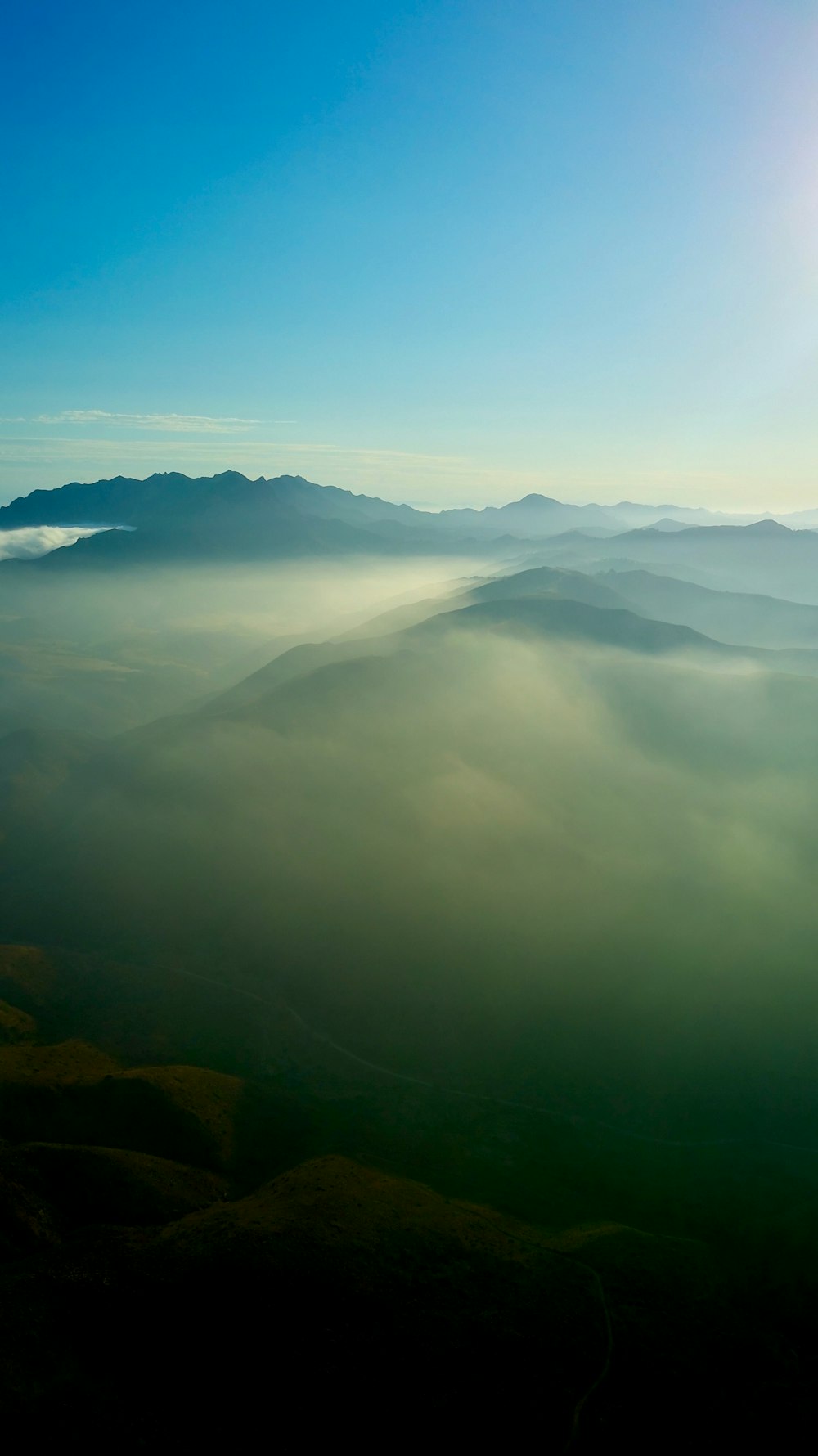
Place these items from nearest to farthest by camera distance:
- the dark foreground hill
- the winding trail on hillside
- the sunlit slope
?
the dark foreground hill
the winding trail on hillside
the sunlit slope

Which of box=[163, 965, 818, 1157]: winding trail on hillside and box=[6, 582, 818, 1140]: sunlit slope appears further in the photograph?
box=[6, 582, 818, 1140]: sunlit slope

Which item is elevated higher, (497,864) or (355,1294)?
(497,864)

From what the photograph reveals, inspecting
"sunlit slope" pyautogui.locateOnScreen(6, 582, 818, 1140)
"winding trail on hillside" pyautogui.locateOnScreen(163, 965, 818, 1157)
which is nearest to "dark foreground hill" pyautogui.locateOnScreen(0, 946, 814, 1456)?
"winding trail on hillside" pyautogui.locateOnScreen(163, 965, 818, 1157)

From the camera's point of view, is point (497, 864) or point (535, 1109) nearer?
point (535, 1109)

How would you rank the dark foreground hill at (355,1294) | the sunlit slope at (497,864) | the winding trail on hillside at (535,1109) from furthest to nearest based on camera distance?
the sunlit slope at (497,864) → the winding trail on hillside at (535,1109) → the dark foreground hill at (355,1294)

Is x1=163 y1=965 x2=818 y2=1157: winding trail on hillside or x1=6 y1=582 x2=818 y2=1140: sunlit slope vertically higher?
x1=6 y1=582 x2=818 y2=1140: sunlit slope

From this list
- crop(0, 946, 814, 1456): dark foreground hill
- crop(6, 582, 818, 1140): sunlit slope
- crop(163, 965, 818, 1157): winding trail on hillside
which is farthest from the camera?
crop(6, 582, 818, 1140): sunlit slope

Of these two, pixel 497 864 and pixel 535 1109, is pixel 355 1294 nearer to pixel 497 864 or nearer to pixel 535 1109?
pixel 535 1109

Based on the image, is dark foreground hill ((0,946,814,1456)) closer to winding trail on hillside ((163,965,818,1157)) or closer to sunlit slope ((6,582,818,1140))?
winding trail on hillside ((163,965,818,1157))

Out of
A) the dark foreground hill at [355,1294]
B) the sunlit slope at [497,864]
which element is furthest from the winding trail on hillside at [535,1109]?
the dark foreground hill at [355,1294]

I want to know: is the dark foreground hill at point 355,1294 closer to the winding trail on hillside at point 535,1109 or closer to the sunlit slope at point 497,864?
the winding trail on hillside at point 535,1109

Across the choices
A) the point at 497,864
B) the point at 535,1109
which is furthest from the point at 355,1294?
the point at 497,864
